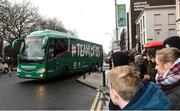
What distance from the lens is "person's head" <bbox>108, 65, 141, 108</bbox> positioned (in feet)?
10.4

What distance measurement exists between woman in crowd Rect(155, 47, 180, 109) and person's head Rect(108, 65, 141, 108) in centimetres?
71

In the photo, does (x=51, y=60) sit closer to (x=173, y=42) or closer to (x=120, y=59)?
(x=120, y=59)

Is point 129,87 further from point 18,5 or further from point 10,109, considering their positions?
point 18,5

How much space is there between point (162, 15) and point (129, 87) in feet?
223

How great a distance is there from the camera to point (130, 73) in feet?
10.8

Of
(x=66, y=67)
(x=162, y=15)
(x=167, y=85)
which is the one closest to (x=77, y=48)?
(x=66, y=67)

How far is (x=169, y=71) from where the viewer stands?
4070 millimetres

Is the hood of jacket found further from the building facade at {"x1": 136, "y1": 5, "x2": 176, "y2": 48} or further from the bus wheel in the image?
the building facade at {"x1": 136, "y1": 5, "x2": 176, "y2": 48}

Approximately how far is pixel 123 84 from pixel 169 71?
3.41ft

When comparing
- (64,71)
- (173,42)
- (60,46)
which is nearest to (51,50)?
(60,46)

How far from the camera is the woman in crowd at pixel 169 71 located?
3.97 m

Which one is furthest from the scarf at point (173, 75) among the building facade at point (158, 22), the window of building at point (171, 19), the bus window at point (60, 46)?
the window of building at point (171, 19)

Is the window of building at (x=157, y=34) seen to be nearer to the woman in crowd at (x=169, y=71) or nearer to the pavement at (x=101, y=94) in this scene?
the pavement at (x=101, y=94)

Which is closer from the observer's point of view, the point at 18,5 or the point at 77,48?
the point at 77,48
